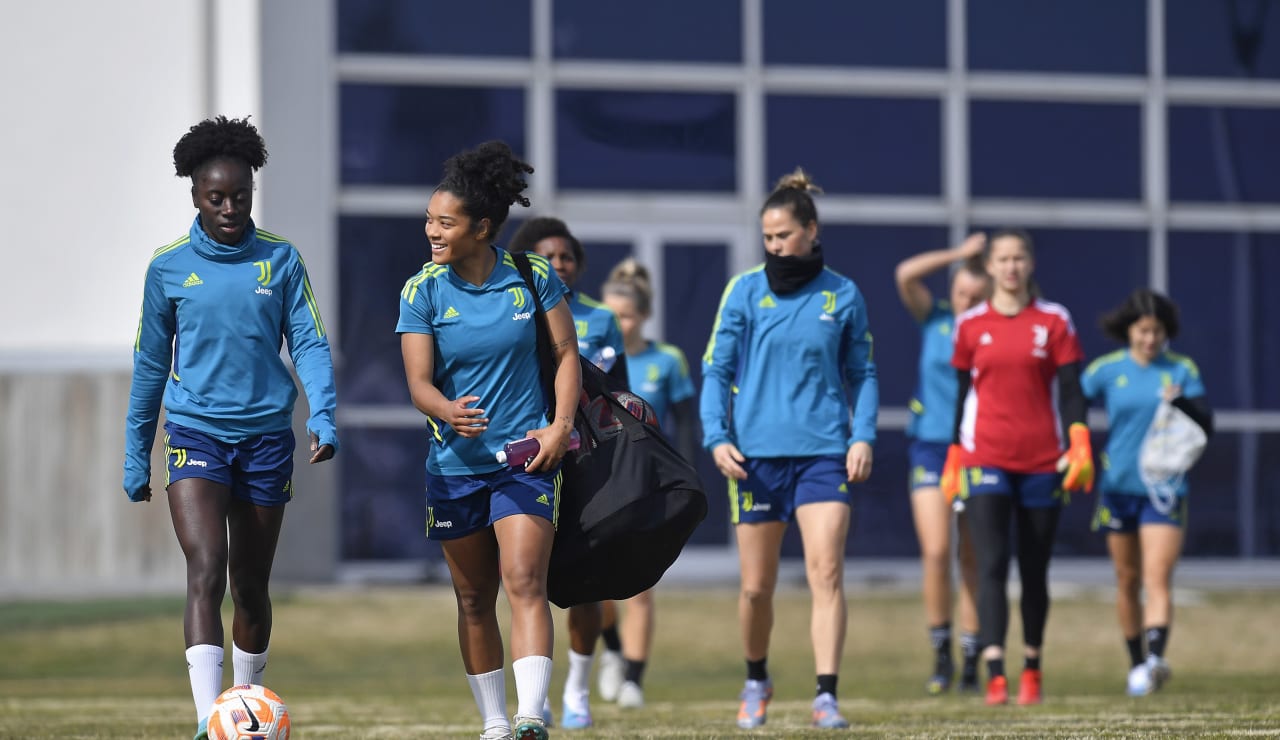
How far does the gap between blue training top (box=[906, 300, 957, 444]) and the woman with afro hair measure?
211 inches

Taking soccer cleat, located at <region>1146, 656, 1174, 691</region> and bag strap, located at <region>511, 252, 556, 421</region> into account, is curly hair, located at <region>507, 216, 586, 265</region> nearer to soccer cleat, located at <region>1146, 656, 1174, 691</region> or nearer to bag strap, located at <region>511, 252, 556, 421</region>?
bag strap, located at <region>511, 252, 556, 421</region>

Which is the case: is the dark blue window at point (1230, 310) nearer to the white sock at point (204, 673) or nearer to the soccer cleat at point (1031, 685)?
the soccer cleat at point (1031, 685)

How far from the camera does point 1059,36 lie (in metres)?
16.9

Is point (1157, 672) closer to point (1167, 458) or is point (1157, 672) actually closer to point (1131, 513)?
point (1131, 513)

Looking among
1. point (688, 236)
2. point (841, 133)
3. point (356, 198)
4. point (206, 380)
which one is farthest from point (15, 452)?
point (206, 380)

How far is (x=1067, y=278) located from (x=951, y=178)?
1.37 metres

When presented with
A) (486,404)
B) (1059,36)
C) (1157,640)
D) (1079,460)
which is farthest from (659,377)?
(1059,36)

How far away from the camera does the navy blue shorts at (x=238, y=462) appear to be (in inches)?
240

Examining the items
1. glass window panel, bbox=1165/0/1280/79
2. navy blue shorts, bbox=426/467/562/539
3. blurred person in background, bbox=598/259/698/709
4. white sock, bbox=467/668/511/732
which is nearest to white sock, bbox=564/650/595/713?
blurred person in background, bbox=598/259/698/709

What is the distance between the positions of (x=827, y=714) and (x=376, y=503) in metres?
9.11

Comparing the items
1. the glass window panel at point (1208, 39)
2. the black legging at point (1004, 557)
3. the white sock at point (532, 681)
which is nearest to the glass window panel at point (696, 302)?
the glass window panel at point (1208, 39)

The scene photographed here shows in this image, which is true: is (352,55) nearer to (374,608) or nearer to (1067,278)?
(374,608)

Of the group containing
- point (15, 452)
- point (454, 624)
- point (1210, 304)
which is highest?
point (1210, 304)

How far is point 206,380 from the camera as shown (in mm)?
6148
